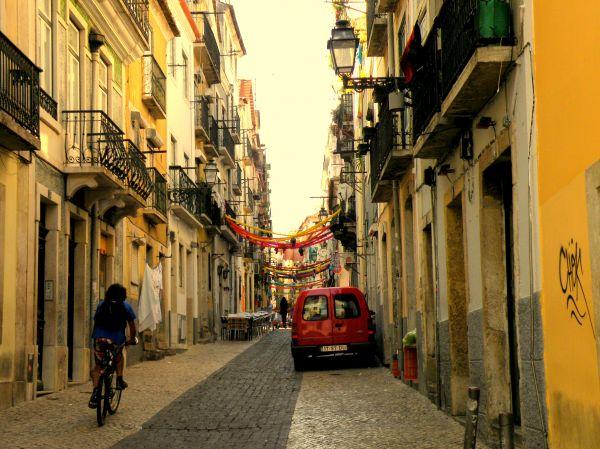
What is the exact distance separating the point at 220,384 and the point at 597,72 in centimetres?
1259

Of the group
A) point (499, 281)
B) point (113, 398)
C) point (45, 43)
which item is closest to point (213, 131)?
point (45, 43)

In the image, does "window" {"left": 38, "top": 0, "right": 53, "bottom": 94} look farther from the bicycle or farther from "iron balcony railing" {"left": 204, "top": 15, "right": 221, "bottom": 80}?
"iron balcony railing" {"left": 204, "top": 15, "right": 221, "bottom": 80}


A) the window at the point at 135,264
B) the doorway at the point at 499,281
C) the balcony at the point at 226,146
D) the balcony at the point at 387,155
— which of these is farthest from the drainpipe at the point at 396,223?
the balcony at the point at 226,146

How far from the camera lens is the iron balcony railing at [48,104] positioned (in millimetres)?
15939

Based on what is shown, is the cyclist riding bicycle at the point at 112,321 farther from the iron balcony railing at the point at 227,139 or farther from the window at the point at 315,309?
the iron balcony railing at the point at 227,139

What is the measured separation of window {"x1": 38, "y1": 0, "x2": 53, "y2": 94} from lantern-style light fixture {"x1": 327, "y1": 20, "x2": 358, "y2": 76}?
4818 millimetres

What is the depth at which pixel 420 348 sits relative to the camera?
1584 centimetres

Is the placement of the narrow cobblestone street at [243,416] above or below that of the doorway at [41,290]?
below

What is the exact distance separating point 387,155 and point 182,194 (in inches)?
519

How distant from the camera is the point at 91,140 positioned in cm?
1777

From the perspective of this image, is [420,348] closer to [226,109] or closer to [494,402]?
[494,402]

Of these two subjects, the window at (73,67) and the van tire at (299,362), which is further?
the van tire at (299,362)

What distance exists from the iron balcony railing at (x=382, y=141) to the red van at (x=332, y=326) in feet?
9.62

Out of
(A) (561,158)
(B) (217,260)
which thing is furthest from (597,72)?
(B) (217,260)
